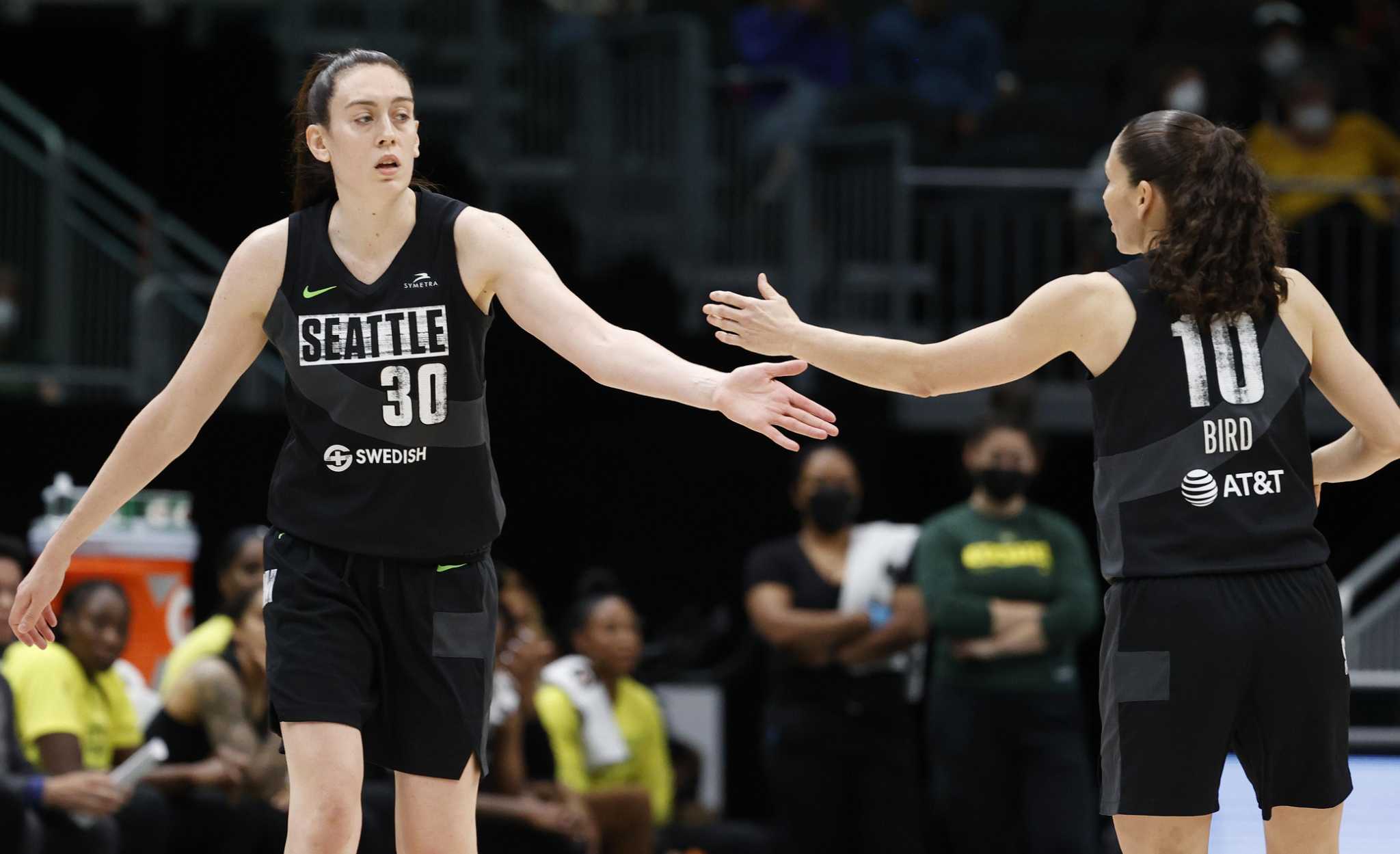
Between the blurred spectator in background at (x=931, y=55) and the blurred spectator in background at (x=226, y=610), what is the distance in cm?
561

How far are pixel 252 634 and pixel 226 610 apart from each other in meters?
0.24

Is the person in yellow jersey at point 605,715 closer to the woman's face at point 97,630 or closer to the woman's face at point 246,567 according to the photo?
the woman's face at point 246,567

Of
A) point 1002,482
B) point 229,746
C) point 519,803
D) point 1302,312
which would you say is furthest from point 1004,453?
point 1302,312

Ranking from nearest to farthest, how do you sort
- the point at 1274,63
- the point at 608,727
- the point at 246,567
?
the point at 246,567 < the point at 608,727 < the point at 1274,63

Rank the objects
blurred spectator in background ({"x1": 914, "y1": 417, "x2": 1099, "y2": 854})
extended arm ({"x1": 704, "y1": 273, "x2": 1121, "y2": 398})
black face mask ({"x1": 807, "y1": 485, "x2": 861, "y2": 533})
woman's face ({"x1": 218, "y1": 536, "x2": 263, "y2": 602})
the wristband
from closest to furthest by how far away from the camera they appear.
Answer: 1. extended arm ({"x1": 704, "y1": 273, "x2": 1121, "y2": 398})
2. the wristband
3. blurred spectator in background ({"x1": 914, "y1": 417, "x2": 1099, "y2": 854})
4. woman's face ({"x1": 218, "y1": 536, "x2": 263, "y2": 602})
5. black face mask ({"x1": 807, "y1": 485, "x2": 861, "y2": 533})

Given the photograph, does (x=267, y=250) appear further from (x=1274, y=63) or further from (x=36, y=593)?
(x=1274, y=63)

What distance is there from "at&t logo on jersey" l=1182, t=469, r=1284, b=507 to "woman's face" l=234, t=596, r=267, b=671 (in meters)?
4.30

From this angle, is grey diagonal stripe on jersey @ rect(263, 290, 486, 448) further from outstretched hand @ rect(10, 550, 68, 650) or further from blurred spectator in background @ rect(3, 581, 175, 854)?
blurred spectator in background @ rect(3, 581, 175, 854)

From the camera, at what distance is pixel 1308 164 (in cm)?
1102

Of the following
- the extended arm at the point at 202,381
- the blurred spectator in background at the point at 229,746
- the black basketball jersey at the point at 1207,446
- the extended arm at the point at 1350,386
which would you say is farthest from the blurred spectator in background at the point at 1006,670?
the extended arm at the point at 202,381

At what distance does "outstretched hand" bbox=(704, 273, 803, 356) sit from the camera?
4.41 m

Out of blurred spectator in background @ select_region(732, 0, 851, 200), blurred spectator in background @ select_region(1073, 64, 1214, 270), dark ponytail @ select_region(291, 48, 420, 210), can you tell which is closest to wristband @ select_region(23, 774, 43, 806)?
dark ponytail @ select_region(291, 48, 420, 210)

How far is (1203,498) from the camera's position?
4.03 meters

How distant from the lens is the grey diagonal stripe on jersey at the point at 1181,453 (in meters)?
4.04
